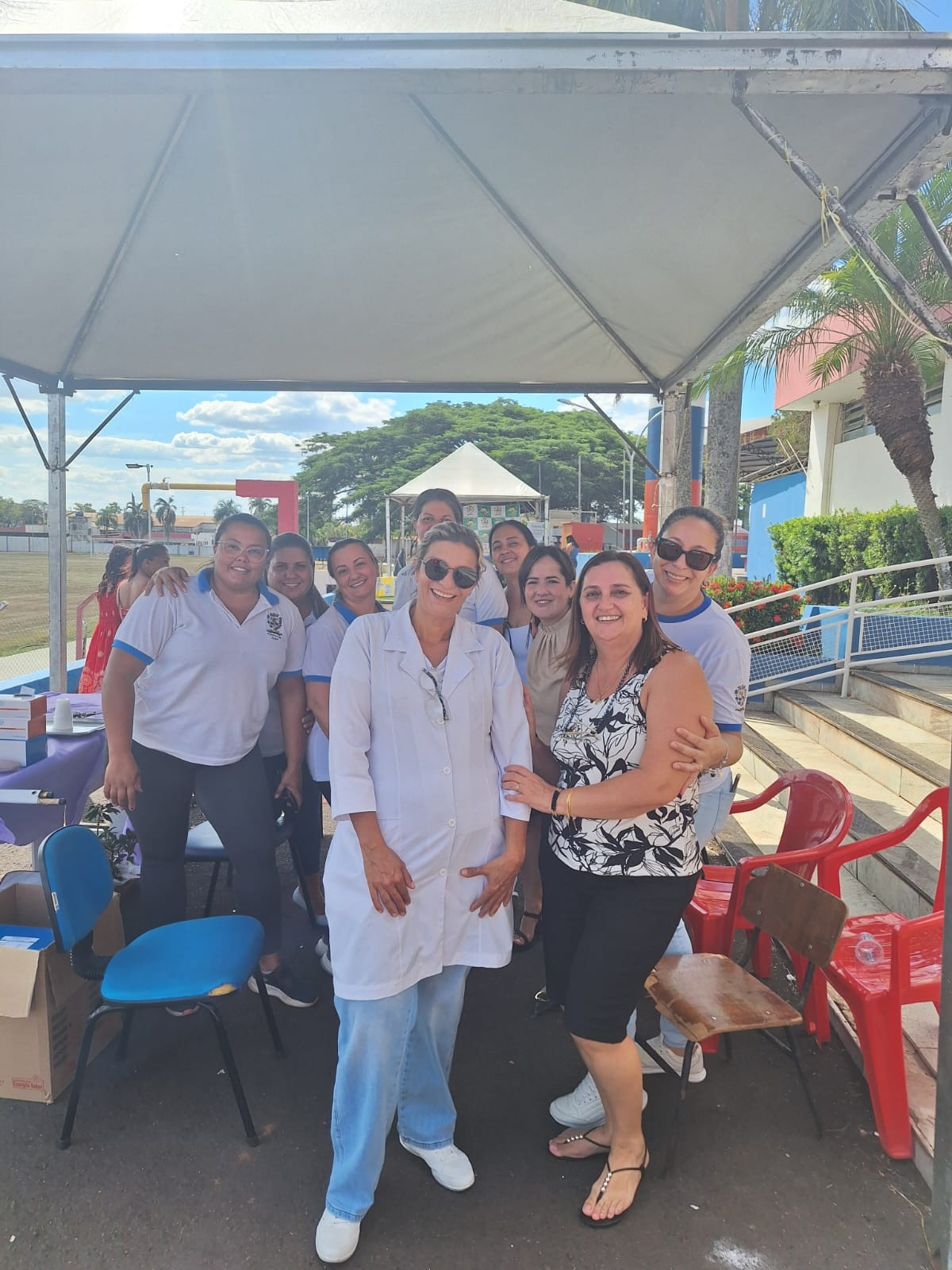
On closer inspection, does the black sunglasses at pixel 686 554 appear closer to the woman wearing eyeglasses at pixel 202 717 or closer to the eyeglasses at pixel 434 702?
→ the eyeglasses at pixel 434 702

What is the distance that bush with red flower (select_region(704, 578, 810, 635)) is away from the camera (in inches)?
316

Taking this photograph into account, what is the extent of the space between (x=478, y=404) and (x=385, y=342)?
4318cm

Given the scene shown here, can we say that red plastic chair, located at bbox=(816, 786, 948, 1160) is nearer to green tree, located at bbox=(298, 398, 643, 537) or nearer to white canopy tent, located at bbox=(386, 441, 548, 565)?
white canopy tent, located at bbox=(386, 441, 548, 565)

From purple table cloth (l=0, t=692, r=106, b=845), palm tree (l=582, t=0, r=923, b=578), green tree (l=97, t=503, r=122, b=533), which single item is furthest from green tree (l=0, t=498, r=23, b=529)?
purple table cloth (l=0, t=692, r=106, b=845)

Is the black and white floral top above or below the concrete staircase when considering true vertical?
above

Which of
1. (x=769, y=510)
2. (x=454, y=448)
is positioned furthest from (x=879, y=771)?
(x=454, y=448)

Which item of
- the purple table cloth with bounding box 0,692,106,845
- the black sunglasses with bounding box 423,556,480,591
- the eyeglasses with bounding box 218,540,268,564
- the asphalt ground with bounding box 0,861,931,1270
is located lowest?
the asphalt ground with bounding box 0,861,931,1270

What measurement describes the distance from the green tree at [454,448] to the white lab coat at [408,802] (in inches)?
1629

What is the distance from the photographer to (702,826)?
2.73m

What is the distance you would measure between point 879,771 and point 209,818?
13.6 feet

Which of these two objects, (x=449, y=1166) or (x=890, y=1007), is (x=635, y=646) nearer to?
(x=890, y=1007)

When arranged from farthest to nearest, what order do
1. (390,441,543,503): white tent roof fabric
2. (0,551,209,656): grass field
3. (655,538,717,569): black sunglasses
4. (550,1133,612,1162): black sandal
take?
(390,441,543,503): white tent roof fabric → (0,551,209,656): grass field → (655,538,717,569): black sunglasses → (550,1133,612,1162): black sandal

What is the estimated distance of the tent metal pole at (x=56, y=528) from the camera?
5.37 metres

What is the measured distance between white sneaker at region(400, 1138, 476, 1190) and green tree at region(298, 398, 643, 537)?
41.4m
